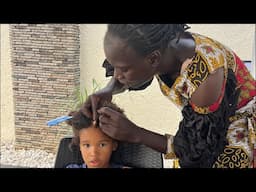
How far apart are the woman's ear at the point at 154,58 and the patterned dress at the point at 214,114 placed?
6 cm

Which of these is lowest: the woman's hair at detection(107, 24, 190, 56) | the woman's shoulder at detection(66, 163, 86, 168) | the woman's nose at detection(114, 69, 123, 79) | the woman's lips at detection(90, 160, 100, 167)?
the woman's shoulder at detection(66, 163, 86, 168)

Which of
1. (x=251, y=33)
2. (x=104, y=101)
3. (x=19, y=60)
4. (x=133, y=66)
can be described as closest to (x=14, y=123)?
(x=19, y=60)

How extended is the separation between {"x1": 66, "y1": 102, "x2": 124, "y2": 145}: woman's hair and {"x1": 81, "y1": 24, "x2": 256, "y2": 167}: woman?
0.06 ft

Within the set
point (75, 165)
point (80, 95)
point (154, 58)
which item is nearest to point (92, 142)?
point (75, 165)

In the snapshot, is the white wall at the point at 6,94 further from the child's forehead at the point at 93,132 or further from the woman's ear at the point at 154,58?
the woman's ear at the point at 154,58

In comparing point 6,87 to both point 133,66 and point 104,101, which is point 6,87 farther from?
point 133,66

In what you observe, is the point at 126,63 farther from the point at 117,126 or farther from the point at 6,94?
the point at 6,94

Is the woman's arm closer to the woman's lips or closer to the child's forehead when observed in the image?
the child's forehead

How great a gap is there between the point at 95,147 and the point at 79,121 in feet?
0.37

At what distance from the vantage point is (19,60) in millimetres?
1628

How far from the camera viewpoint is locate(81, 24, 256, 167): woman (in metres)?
1.14

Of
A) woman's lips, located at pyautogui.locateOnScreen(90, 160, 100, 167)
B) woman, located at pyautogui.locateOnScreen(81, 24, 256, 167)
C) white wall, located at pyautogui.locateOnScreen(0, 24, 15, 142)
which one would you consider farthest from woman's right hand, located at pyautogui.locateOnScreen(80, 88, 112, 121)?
white wall, located at pyautogui.locateOnScreen(0, 24, 15, 142)

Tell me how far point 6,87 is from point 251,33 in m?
1.12

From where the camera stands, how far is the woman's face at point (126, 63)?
1.15m
